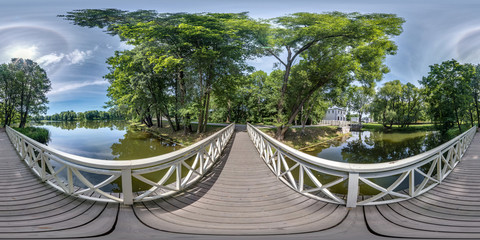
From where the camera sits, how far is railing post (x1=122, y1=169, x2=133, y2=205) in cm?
196

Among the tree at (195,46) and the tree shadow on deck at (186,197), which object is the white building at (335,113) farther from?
the tree shadow on deck at (186,197)

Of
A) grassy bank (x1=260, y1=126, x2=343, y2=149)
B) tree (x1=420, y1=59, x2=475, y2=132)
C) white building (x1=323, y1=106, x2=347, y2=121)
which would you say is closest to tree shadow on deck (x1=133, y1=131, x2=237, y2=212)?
grassy bank (x1=260, y1=126, x2=343, y2=149)

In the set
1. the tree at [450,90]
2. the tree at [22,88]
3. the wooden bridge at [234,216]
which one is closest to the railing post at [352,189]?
the wooden bridge at [234,216]

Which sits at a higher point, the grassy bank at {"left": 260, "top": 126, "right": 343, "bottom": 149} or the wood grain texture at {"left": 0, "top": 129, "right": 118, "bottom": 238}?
the wood grain texture at {"left": 0, "top": 129, "right": 118, "bottom": 238}

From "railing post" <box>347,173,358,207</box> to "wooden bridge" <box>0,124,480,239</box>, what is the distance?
10cm

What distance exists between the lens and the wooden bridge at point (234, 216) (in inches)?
68.1

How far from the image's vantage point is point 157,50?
10164 millimetres

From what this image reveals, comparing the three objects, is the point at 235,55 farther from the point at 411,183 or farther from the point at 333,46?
the point at 411,183

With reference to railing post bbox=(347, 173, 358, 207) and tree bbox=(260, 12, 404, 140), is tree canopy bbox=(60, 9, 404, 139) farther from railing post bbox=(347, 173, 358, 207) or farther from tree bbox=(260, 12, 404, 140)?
railing post bbox=(347, 173, 358, 207)

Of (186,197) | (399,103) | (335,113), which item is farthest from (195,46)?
(335,113)

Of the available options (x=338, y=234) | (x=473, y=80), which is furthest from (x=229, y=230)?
(x=473, y=80)

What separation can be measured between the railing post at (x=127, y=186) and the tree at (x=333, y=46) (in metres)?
8.83

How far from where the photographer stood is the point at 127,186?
202 centimetres

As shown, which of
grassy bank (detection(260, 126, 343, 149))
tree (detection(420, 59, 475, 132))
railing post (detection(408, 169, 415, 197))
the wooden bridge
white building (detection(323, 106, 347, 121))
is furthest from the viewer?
white building (detection(323, 106, 347, 121))
